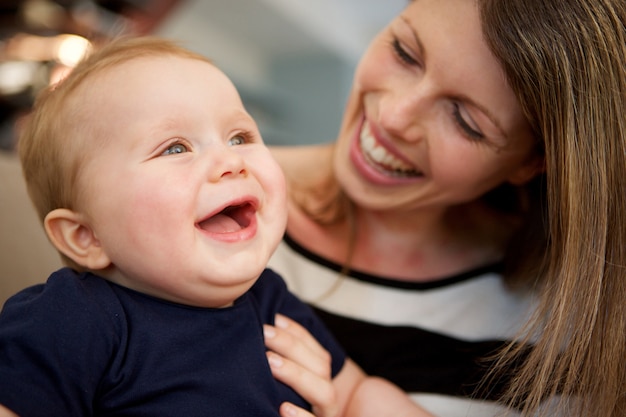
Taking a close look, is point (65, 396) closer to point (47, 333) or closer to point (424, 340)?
point (47, 333)

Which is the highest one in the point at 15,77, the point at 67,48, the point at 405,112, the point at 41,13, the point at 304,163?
the point at 405,112

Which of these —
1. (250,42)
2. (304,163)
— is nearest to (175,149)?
(304,163)

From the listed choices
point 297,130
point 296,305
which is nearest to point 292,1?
point 297,130

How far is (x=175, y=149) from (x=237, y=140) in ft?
0.36

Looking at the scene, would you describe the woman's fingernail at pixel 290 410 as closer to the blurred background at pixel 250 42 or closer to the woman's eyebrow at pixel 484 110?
the woman's eyebrow at pixel 484 110

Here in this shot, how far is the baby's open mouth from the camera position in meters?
0.84

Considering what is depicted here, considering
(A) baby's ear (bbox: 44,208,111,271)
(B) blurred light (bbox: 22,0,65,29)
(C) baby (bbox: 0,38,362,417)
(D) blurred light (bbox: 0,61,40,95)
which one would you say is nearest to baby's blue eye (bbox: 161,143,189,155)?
(C) baby (bbox: 0,38,362,417)

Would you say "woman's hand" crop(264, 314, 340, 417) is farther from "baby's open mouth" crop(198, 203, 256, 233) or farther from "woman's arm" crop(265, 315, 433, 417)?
"baby's open mouth" crop(198, 203, 256, 233)

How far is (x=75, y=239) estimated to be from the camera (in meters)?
0.85

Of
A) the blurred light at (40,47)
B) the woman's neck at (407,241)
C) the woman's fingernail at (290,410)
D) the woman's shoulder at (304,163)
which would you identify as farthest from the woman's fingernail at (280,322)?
the blurred light at (40,47)

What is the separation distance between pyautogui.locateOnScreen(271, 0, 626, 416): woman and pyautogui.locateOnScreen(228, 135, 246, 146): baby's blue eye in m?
0.37

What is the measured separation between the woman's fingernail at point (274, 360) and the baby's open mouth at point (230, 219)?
19 cm

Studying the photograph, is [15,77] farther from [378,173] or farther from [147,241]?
[147,241]

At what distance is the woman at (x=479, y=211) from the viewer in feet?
3.29
